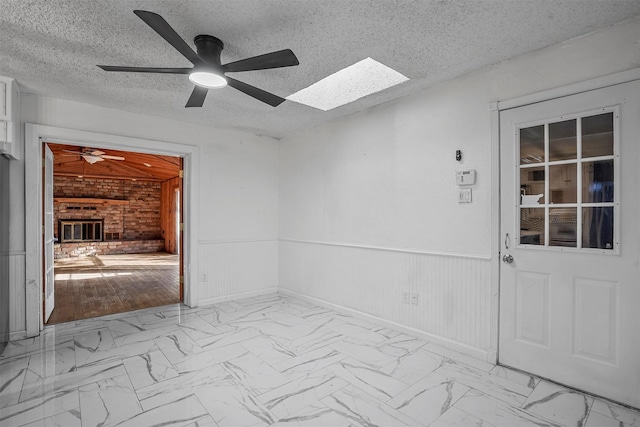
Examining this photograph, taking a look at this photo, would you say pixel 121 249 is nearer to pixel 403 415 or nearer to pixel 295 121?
pixel 295 121

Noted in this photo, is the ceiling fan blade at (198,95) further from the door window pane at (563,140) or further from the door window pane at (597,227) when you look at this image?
the door window pane at (597,227)

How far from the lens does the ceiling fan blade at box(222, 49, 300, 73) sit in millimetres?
1908

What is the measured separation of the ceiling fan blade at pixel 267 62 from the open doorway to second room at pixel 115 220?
425 centimetres

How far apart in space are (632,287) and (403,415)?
169 centimetres

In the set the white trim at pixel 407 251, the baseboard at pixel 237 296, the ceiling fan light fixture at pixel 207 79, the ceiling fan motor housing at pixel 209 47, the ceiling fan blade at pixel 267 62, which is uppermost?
the ceiling fan motor housing at pixel 209 47

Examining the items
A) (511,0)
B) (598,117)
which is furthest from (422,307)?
(511,0)

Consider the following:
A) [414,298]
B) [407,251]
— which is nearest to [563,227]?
[407,251]

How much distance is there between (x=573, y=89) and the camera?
A: 7.32 feet

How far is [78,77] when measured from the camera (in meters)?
2.85

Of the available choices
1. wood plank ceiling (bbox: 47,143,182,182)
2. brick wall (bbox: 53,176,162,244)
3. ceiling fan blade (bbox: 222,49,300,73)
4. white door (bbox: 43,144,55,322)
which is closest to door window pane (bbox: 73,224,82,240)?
brick wall (bbox: 53,176,162,244)

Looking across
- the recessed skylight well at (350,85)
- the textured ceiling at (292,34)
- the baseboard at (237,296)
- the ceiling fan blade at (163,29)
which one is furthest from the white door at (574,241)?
the baseboard at (237,296)

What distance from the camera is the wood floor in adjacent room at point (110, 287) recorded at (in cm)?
409

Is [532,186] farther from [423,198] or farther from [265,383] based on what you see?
[265,383]

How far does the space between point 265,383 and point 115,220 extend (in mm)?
10032
